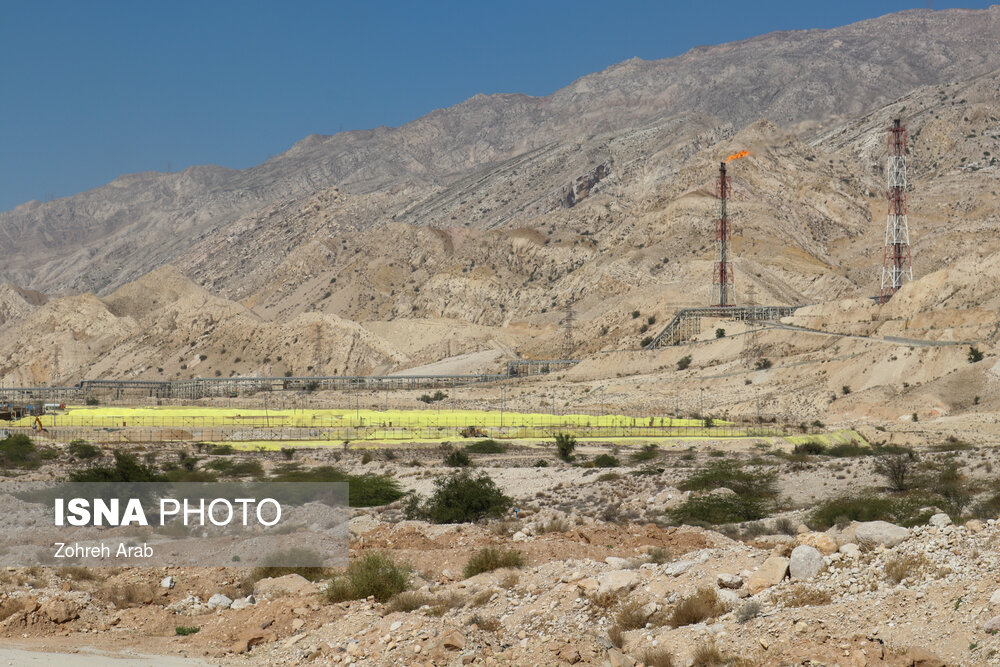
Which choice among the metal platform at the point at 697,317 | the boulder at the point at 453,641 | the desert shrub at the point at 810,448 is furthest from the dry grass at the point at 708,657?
the metal platform at the point at 697,317

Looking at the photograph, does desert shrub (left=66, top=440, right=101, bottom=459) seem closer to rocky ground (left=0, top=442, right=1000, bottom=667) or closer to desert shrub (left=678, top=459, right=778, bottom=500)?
desert shrub (left=678, top=459, right=778, bottom=500)

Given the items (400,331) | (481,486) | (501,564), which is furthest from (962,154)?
(501,564)

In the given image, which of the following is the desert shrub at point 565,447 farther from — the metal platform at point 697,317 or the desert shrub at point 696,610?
the metal platform at point 697,317

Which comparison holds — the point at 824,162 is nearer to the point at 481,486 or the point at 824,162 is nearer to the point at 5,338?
the point at 5,338

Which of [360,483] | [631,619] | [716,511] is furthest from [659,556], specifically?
[360,483]

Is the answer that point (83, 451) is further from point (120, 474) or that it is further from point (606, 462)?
point (606, 462)

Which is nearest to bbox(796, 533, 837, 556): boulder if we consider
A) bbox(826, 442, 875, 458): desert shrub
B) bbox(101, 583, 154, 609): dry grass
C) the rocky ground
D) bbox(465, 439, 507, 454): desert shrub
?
the rocky ground
